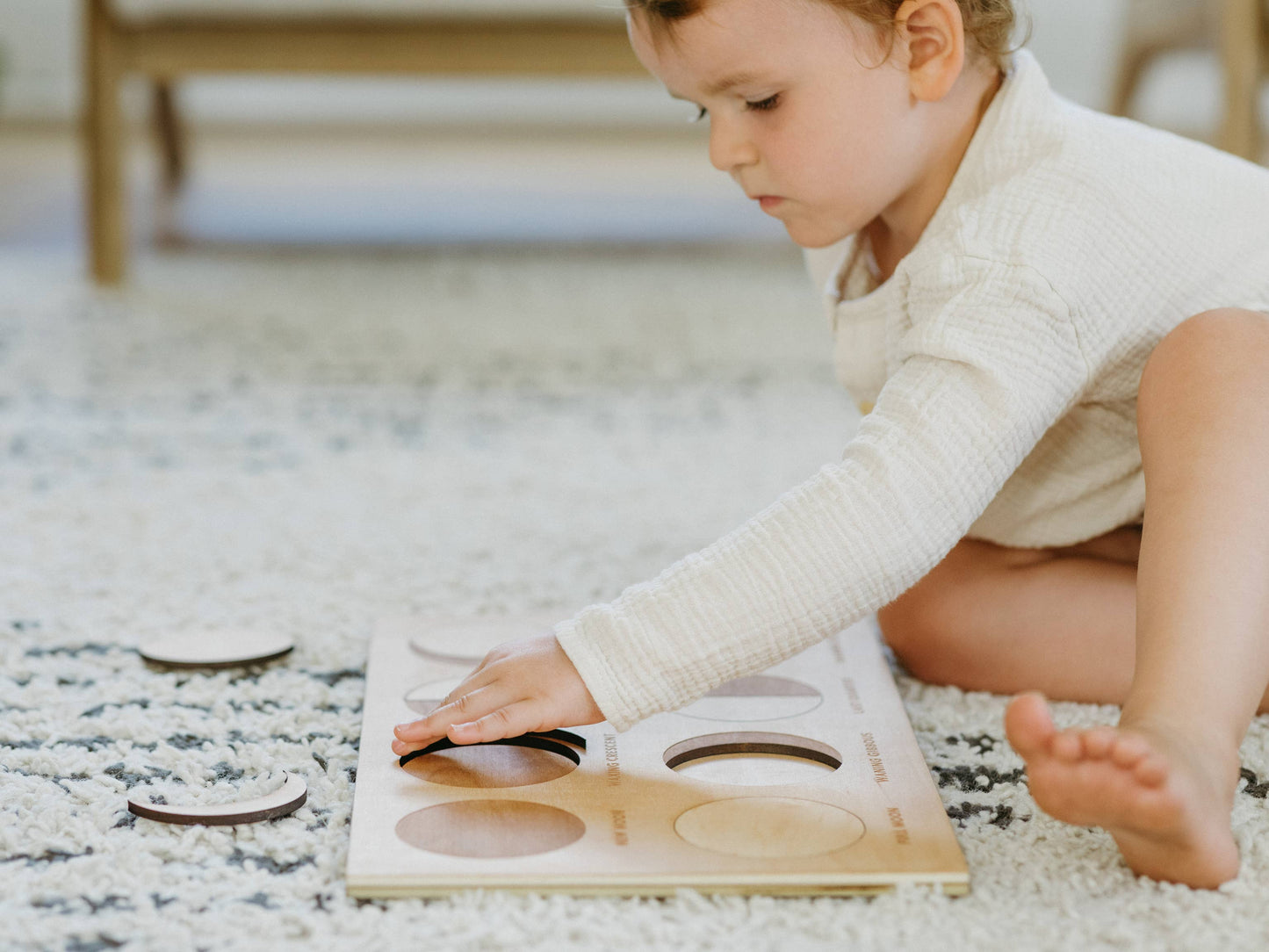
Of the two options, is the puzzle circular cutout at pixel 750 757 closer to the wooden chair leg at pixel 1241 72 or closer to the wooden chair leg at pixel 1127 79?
the wooden chair leg at pixel 1241 72

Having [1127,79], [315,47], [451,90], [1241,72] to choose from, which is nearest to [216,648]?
[315,47]

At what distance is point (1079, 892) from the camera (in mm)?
526

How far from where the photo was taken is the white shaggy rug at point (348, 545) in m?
0.51

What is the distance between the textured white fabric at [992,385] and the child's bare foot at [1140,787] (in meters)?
0.12

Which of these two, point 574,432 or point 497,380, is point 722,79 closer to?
point 574,432

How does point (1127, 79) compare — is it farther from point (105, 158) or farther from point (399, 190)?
point (105, 158)

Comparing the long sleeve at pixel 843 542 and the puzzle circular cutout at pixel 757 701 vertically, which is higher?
the long sleeve at pixel 843 542

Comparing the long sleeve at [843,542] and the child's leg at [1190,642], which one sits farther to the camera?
the long sleeve at [843,542]

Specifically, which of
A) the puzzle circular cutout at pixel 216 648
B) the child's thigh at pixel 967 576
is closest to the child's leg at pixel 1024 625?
the child's thigh at pixel 967 576

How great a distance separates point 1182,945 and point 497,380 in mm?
1047

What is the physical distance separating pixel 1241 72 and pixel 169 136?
1919mm

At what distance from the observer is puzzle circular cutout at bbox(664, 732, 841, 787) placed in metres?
0.64

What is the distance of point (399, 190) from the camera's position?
297cm

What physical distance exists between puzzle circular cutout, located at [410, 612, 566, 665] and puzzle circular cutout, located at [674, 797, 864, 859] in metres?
0.20
